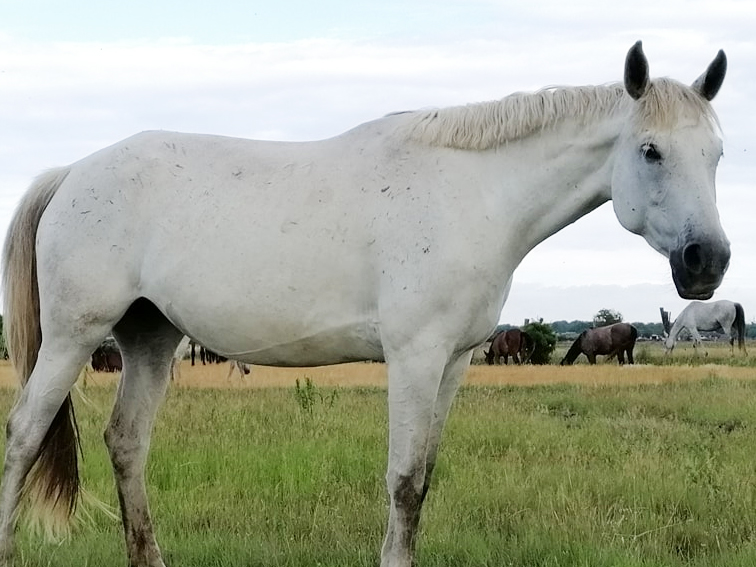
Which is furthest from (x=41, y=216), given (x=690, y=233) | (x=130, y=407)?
(x=690, y=233)

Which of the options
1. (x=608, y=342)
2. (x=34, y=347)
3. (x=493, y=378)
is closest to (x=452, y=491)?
(x=34, y=347)

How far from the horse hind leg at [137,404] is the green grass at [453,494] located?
29 cm

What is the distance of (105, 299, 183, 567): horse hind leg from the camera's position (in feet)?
14.6

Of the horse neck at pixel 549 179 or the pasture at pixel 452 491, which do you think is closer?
the horse neck at pixel 549 179

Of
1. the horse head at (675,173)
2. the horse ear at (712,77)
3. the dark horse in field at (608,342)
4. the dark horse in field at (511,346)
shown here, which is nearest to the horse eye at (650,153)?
the horse head at (675,173)

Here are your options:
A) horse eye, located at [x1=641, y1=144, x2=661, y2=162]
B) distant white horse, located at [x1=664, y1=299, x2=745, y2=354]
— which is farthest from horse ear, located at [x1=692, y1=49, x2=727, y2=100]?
distant white horse, located at [x1=664, y1=299, x2=745, y2=354]

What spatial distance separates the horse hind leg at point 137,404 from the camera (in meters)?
4.45

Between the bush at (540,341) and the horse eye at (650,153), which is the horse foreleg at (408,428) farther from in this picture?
the bush at (540,341)

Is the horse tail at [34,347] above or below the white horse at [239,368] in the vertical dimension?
above

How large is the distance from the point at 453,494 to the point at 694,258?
280 cm

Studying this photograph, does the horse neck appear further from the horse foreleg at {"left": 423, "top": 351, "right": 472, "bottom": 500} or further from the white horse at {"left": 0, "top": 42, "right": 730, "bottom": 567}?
the horse foreleg at {"left": 423, "top": 351, "right": 472, "bottom": 500}

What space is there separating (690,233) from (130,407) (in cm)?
287

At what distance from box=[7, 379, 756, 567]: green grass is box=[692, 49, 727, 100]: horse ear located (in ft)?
7.03

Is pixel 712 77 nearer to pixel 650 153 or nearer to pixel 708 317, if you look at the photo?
pixel 650 153
